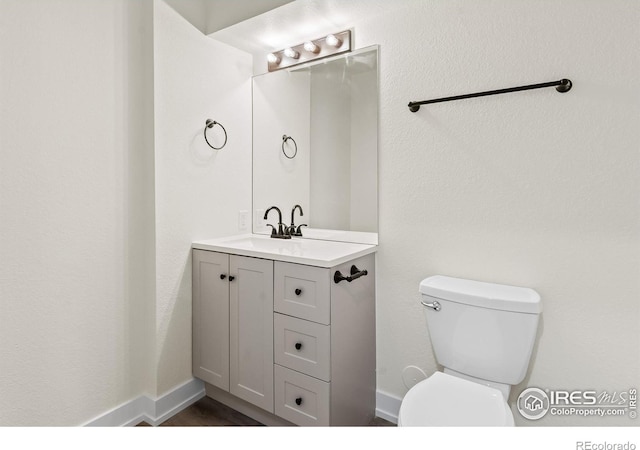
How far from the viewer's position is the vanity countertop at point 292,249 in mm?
1617

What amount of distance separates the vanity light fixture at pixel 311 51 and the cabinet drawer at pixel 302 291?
1211 mm

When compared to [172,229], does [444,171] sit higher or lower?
higher

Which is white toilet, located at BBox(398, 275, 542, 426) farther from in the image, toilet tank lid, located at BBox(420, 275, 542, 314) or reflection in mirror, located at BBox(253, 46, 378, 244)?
reflection in mirror, located at BBox(253, 46, 378, 244)

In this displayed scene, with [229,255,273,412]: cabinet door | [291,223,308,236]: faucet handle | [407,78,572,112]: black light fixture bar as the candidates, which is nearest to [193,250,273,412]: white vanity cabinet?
[229,255,273,412]: cabinet door

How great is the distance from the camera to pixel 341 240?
6.78 feet

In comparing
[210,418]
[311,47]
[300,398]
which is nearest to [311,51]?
[311,47]

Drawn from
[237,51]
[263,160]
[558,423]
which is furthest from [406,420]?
[237,51]

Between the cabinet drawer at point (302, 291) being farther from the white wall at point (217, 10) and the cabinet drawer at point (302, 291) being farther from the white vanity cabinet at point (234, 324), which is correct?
the white wall at point (217, 10)

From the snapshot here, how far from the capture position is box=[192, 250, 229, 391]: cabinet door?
1.93 meters

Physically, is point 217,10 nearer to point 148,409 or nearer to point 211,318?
point 211,318

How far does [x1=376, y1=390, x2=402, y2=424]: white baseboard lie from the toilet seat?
0.55m

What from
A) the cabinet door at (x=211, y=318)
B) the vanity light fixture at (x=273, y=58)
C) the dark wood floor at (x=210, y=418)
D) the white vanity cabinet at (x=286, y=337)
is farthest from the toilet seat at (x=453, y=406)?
the vanity light fixture at (x=273, y=58)
